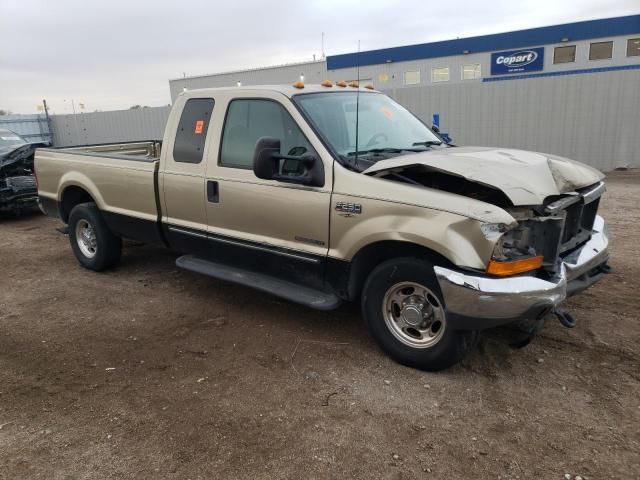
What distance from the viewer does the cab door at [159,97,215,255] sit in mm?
4809

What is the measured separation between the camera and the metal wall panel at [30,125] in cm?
2125

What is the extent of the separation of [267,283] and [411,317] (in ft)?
4.37

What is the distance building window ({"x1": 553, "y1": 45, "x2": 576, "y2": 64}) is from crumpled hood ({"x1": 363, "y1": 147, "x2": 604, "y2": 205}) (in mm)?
25616

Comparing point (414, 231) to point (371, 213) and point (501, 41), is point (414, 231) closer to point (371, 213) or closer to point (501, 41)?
point (371, 213)

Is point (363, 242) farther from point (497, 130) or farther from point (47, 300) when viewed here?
point (497, 130)

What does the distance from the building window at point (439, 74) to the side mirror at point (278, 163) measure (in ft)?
85.8

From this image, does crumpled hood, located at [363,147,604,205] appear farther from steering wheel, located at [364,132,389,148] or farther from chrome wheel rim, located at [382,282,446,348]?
chrome wheel rim, located at [382,282,446,348]

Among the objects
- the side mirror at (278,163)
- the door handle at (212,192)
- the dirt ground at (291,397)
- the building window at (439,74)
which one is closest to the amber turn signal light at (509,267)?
the dirt ground at (291,397)

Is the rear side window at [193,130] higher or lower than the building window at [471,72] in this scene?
lower

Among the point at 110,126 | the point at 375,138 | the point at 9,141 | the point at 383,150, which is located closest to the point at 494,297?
the point at 383,150

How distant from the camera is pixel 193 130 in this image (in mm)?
4898

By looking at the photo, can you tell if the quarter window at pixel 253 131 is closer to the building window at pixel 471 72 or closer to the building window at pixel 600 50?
the building window at pixel 471 72

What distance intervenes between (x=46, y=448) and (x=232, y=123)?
2.87m

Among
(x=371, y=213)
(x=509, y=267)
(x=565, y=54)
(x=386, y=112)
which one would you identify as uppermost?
(x=565, y=54)
